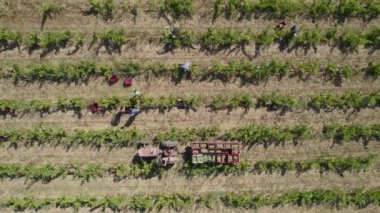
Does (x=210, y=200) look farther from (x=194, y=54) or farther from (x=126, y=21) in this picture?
(x=126, y=21)

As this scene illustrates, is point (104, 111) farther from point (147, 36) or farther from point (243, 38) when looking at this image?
point (243, 38)

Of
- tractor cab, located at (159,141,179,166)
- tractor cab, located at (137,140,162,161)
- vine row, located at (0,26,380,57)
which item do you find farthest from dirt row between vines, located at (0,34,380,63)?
tractor cab, located at (137,140,162,161)

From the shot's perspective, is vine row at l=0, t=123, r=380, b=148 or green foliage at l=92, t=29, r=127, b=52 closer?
green foliage at l=92, t=29, r=127, b=52

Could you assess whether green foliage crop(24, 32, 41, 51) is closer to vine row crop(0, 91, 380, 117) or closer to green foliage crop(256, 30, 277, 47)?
vine row crop(0, 91, 380, 117)

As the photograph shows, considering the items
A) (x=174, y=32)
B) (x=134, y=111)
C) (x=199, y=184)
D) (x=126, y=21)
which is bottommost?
(x=199, y=184)

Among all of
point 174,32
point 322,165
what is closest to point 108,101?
point 174,32

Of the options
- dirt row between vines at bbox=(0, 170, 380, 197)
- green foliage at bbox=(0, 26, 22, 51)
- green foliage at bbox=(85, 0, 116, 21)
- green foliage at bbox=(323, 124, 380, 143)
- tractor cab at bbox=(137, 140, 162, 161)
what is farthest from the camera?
green foliage at bbox=(323, 124, 380, 143)
